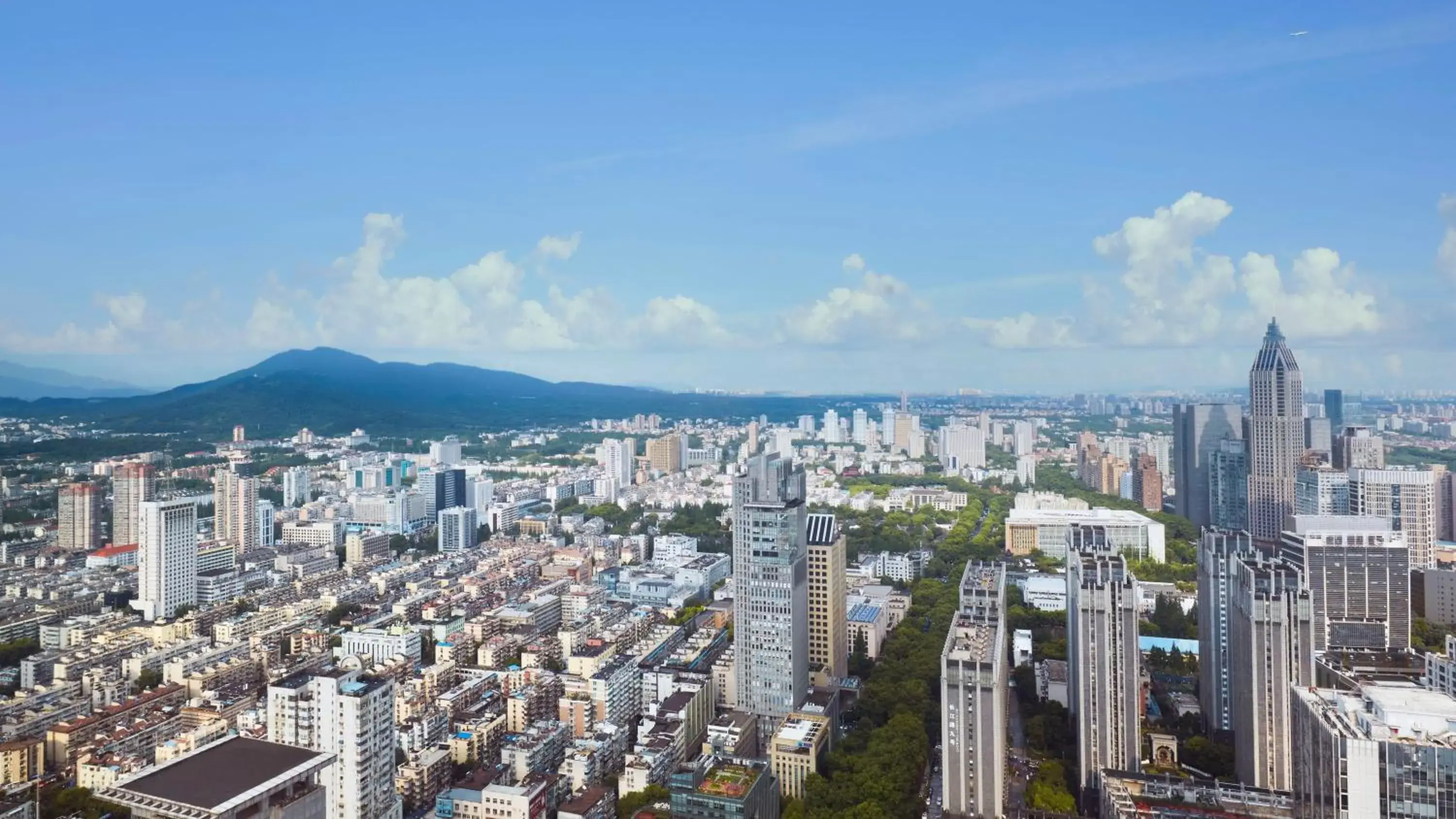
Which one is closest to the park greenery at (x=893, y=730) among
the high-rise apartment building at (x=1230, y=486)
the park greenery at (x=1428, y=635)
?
the park greenery at (x=1428, y=635)

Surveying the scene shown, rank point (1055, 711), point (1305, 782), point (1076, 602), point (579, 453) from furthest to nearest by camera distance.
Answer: point (579, 453) → point (1055, 711) → point (1076, 602) → point (1305, 782)

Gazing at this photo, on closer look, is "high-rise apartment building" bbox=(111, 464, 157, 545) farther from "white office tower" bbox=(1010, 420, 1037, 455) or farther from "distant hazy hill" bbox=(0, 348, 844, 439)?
"white office tower" bbox=(1010, 420, 1037, 455)

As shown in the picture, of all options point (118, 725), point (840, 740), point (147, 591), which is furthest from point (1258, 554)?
point (147, 591)

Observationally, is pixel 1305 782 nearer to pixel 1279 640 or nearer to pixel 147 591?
pixel 1279 640

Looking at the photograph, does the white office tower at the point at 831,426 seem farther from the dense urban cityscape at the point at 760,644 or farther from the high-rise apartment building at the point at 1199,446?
the high-rise apartment building at the point at 1199,446

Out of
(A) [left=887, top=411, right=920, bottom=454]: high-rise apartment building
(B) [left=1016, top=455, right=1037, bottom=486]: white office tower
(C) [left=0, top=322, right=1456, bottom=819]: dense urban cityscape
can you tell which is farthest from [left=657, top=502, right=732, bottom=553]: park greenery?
(A) [left=887, top=411, right=920, bottom=454]: high-rise apartment building
